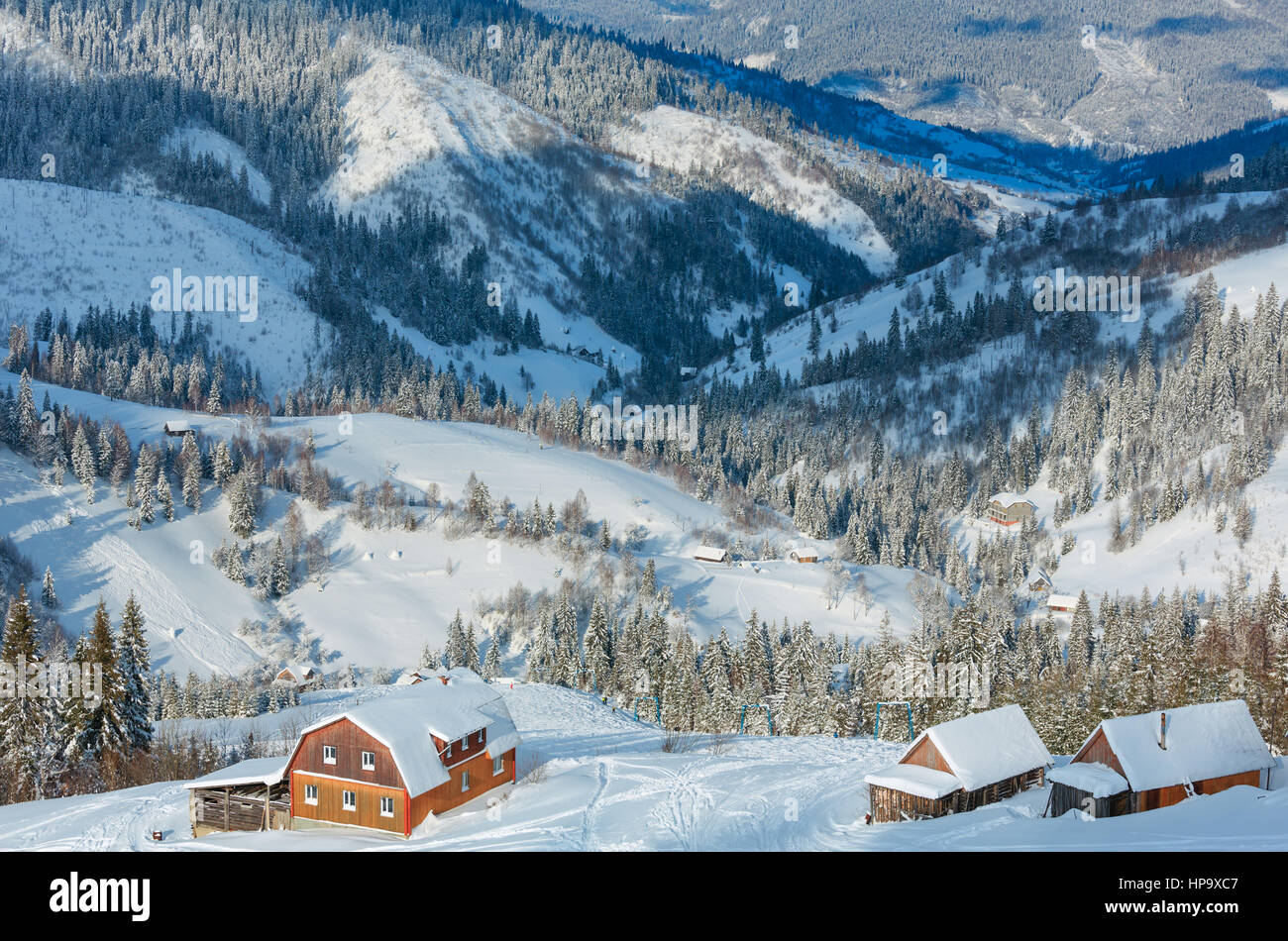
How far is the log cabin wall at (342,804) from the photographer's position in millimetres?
41875

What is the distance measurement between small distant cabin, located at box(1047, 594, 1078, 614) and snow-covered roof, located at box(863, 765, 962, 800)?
84.2 m

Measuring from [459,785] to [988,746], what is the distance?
2138cm

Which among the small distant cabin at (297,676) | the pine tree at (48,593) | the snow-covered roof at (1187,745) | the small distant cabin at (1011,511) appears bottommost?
the small distant cabin at (297,676)

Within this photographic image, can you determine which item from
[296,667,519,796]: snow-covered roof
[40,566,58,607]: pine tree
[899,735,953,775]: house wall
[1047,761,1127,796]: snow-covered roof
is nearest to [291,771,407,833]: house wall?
[296,667,519,796]: snow-covered roof

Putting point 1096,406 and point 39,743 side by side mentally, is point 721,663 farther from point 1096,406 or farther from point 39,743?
point 1096,406

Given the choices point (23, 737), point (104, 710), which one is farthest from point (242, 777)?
point (23, 737)

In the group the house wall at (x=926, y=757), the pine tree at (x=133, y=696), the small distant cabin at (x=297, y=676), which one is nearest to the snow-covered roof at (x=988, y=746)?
the house wall at (x=926, y=757)

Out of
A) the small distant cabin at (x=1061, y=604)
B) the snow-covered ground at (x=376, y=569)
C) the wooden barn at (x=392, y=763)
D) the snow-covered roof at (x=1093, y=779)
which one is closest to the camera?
the snow-covered roof at (x=1093, y=779)

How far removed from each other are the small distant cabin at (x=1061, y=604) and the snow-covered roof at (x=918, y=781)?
84152 mm

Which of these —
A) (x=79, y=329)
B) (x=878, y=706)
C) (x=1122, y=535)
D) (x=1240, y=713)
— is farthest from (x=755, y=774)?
(x=79, y=329)

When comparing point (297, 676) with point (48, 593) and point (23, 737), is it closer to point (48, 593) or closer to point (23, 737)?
point (48, 593)

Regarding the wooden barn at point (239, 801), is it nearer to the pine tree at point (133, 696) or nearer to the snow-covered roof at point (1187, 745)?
the pine tree at point (133, 696)

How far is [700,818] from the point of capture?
39438mm

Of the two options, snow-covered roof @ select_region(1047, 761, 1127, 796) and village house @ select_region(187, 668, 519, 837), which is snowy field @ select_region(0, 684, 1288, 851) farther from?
snow-covered roof @ select_region(1047, 761, 1127, 796)
